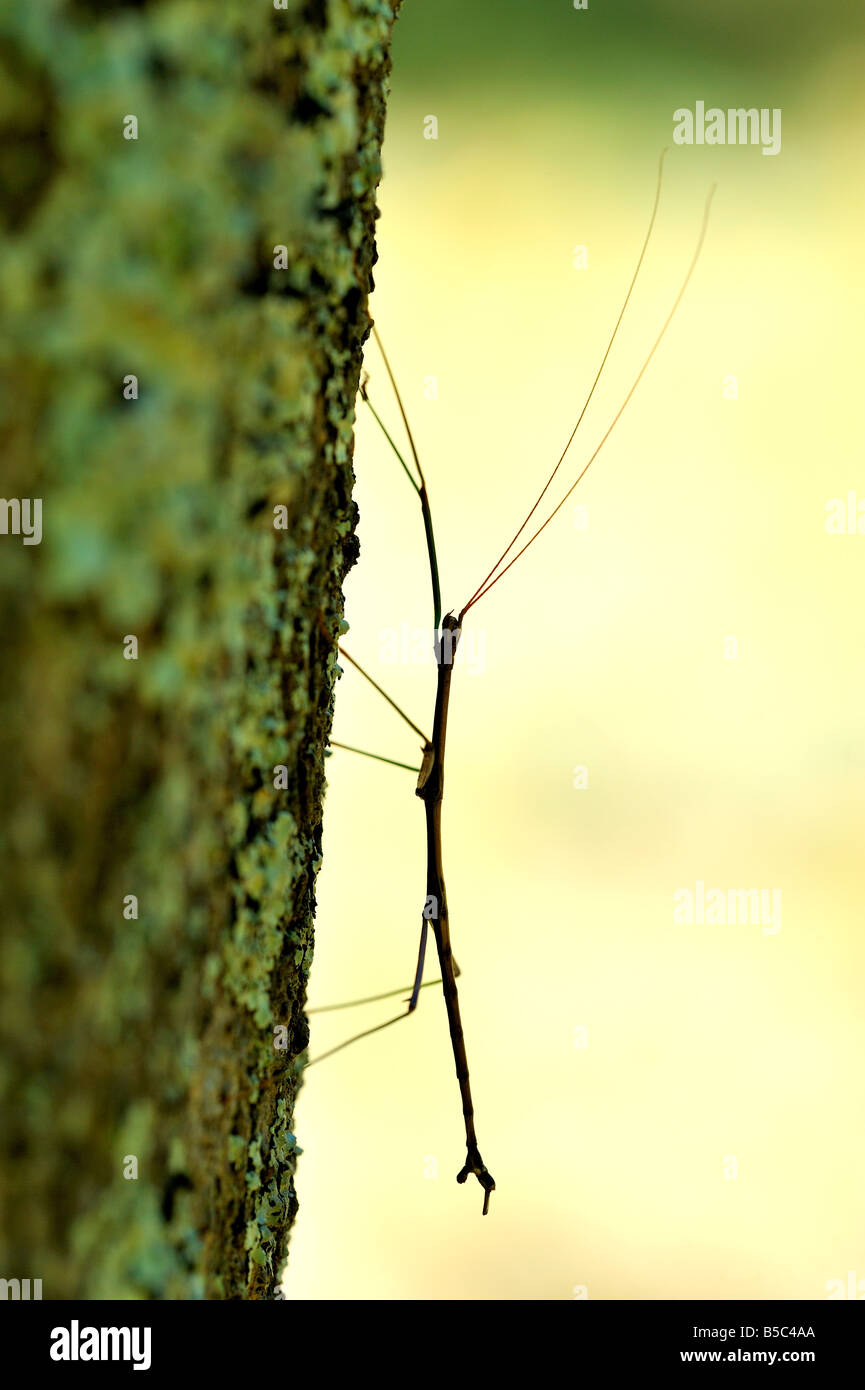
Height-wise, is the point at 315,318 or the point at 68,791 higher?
the point at 315,318

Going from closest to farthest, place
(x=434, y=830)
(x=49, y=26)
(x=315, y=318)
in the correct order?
(x=49, y=26), (x=315, y=318), (x=434, y=830)

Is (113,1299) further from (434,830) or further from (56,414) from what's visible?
(434,830)

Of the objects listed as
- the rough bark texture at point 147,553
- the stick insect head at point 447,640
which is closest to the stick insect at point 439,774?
the stick insect head at point 447,640

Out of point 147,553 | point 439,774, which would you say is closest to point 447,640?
point 439,774

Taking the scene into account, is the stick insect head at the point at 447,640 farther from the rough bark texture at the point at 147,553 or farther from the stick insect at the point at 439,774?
the rough bark texture at the point at 147,553

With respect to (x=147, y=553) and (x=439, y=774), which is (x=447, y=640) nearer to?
(x=439, y=774)

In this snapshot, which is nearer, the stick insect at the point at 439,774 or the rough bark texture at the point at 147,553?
the rough bark texture at the point at 147,553
